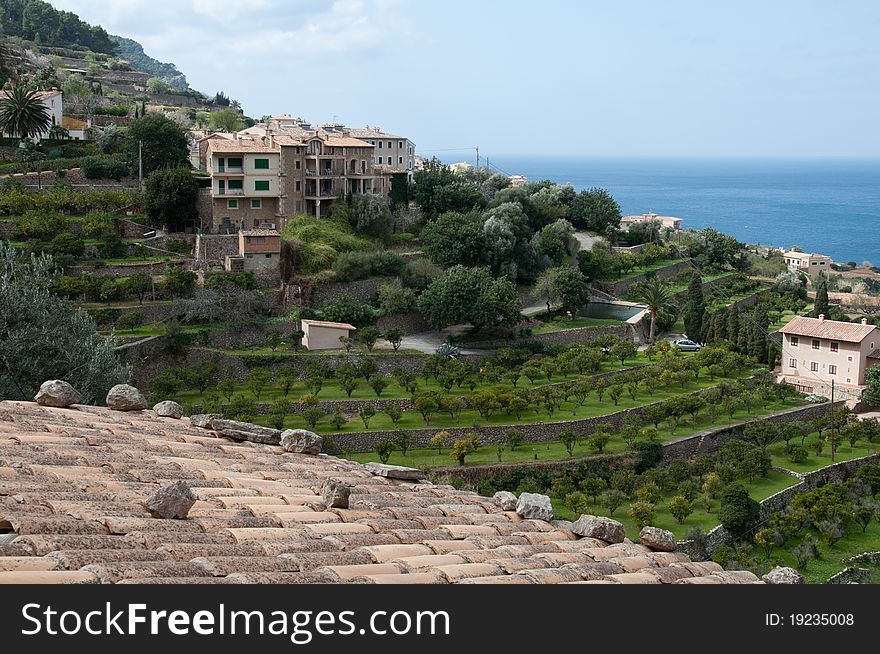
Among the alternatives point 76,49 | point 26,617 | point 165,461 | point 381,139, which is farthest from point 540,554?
point 76,49

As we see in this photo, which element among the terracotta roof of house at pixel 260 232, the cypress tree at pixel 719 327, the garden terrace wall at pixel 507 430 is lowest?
the garden terrace wall at pixel 507 430

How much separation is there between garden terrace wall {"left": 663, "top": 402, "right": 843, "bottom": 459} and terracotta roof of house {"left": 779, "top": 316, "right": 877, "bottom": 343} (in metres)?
5.70

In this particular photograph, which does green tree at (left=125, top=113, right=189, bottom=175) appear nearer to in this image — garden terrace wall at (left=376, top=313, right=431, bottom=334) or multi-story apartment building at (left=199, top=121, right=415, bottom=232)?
multi-story apartment building at (left=199, top=121, right=415, bottom=232)

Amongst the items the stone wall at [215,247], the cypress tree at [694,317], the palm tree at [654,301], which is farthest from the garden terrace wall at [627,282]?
the stone wall at [215,247]

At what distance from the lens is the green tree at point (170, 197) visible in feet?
139

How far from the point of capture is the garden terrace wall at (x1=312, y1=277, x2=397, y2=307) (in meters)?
41.0

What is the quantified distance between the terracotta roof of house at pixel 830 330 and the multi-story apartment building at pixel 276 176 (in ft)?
70.7

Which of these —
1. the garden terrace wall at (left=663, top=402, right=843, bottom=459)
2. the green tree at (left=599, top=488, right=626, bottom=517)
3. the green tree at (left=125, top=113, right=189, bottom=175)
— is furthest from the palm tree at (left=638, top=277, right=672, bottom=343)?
the green tree at (left=125, top=113, right=189, bottom=175)

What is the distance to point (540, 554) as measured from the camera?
288 inches

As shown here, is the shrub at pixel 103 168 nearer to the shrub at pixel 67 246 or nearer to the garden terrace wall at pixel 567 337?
the shrub at pixel 67 246

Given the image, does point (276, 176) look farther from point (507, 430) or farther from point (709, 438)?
point (709, 438)

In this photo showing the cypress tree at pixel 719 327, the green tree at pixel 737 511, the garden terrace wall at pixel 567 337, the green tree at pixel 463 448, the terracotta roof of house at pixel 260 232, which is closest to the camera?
the green tree at pixel 737 511

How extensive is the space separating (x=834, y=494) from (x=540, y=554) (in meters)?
21.3

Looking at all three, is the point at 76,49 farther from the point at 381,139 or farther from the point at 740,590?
the point at 740,590
